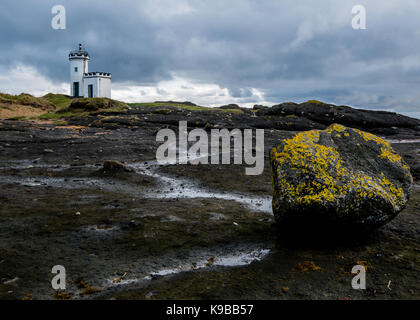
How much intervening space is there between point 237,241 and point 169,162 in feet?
36.5

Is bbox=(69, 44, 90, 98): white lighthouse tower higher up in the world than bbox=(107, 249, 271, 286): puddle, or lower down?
higher up

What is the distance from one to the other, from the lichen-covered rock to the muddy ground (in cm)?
63

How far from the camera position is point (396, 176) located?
8055mm

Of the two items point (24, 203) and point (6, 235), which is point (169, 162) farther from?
point (6, 235)

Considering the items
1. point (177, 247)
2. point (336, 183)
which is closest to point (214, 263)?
point (177, 247)

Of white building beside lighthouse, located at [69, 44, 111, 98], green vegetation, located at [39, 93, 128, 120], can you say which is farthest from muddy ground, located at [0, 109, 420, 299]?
white building beside lighthouse, located at [69, 44, 111, 98]

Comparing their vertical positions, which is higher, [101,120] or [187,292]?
[101,120]

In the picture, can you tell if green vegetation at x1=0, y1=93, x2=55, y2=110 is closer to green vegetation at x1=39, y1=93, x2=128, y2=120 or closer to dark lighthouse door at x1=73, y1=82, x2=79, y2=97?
green vegetation at x1=39, y1=93, x2=128, y2=120

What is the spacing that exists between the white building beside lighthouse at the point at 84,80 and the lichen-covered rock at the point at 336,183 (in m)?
67.3

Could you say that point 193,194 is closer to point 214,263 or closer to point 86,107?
point 214,263

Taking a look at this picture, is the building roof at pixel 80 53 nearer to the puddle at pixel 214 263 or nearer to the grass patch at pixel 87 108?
the grass patch at pixel 87 108

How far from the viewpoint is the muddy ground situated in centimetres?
565
